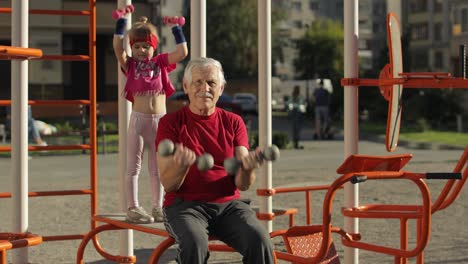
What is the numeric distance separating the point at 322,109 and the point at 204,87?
1974 cm

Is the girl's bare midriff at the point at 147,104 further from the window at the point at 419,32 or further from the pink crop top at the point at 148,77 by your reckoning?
the window at the point at 419,32

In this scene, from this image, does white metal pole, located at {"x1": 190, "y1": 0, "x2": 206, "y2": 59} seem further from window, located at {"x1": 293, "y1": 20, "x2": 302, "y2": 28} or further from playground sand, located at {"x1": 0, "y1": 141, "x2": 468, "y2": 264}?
window, located at {"x1": 293, "y1": 20, "x2": 302, "y2": 28}

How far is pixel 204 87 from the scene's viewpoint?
506 centimetres

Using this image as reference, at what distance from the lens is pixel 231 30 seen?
63469 millimetres

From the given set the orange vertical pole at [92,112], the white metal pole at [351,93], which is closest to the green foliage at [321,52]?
the orange vertical pole at [92,112]

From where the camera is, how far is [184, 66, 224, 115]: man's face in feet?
16.6

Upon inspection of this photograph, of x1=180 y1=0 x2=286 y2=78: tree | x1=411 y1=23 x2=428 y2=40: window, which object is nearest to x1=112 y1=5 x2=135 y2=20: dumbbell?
x1=180 y1=0 x2=286 y2=78: tree

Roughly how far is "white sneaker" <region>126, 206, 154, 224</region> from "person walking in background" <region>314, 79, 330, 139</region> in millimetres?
18765

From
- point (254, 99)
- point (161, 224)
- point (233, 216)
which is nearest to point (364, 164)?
point (233, 216)

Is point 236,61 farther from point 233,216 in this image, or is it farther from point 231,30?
point 233,216

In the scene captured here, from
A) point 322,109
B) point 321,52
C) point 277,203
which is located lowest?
point 277,203

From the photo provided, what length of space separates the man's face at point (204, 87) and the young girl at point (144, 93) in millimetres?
→ 1201

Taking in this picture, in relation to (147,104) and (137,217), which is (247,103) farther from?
(137,217)

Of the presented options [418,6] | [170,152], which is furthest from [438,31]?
[170,152]
